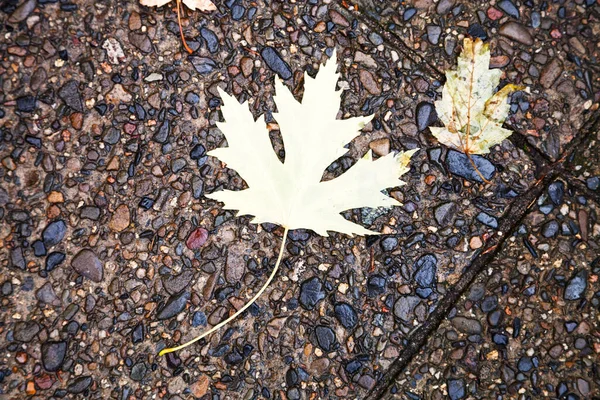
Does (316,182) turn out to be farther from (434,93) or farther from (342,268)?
(434,93)

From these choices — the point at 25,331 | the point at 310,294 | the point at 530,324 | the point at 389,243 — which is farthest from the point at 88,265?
the point at 530,324

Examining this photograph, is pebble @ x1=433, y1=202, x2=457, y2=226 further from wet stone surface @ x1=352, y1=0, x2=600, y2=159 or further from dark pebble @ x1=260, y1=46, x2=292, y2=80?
dark pebble @ x1=260, y1=46, x2=292, y2=80

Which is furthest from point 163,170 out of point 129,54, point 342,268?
point 342,268

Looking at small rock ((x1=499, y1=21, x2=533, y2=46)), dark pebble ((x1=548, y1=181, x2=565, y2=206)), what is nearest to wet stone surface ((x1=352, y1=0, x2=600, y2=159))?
small rock ((x1=499, y1=21, x2=533, y2=46))

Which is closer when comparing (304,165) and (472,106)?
(304,165)

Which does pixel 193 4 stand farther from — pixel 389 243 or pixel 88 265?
pixel 389 243

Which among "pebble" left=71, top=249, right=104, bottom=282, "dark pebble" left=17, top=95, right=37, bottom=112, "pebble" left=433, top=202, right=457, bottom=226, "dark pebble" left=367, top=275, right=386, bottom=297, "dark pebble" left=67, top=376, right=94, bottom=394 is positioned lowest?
"dark pebble" left=67, top=376, right=94, bottom=394
